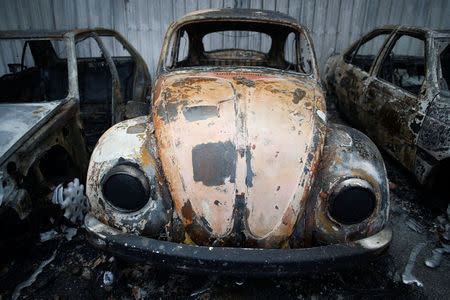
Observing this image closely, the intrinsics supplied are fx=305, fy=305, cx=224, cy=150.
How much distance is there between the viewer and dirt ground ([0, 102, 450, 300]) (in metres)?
2.16

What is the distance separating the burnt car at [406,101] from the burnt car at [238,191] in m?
1.16

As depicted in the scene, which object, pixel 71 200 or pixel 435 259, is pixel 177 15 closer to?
pixel 71 200

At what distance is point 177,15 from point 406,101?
448 centimetres

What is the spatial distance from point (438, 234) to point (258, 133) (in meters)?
2.12

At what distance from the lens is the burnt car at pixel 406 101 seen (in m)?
2.88

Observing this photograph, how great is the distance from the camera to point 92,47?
20.1ft

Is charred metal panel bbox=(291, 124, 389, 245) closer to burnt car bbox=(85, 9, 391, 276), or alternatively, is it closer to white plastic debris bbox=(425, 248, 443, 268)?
burnt car bbox=(85, 9, 391, 276)

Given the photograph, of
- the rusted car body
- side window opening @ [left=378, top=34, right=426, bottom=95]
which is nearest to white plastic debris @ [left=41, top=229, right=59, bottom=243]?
the rusted car body

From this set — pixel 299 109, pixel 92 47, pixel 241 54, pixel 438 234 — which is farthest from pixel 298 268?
pixel 92 47

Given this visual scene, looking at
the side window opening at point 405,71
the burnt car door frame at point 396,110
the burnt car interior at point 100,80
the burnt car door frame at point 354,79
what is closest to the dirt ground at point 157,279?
the burnt car door frame at point 396,110

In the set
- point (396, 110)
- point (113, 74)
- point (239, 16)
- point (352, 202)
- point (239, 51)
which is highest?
point (239, 16)

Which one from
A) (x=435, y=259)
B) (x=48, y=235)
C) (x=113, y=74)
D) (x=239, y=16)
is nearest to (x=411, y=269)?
(x=435, y=259)

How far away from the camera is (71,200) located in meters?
2.71

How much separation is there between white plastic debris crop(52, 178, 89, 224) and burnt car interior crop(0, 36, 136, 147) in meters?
1.15
